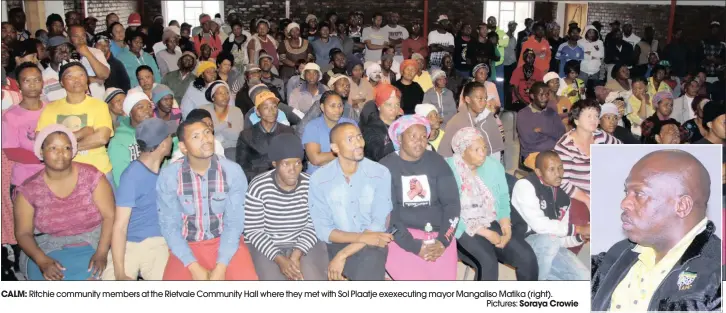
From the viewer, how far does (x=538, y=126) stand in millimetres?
4824

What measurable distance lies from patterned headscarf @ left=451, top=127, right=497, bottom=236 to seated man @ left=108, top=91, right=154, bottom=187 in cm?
168

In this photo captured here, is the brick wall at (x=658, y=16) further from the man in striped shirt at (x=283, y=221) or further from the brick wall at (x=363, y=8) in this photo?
the man in striped shirt at (x=283, y=221)

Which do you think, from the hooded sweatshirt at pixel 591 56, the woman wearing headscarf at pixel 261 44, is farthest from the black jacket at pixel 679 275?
the hooded sweatshirt at pixel 591 56

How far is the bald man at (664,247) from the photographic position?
3172 millimetres

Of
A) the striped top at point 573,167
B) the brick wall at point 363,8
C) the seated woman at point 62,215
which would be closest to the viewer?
the seated woman at point 62,215

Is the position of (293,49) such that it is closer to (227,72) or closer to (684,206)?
(227,72)

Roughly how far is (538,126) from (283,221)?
88.4 inches

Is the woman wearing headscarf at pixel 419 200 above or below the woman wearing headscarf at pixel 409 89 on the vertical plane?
below

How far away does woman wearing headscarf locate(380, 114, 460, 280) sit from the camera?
3.32 m

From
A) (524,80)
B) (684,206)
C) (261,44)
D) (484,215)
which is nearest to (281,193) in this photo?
(484,215)

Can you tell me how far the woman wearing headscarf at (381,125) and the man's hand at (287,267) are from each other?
1022 mm

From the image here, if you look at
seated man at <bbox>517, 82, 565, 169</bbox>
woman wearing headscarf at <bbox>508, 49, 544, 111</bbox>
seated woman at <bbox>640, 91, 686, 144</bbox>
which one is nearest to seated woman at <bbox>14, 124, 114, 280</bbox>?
seated man at <bbox>517, 82, 565, 169</bbox>

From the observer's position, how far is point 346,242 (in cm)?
332

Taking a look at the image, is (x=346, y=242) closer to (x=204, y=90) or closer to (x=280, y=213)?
(x=280, y=213)
